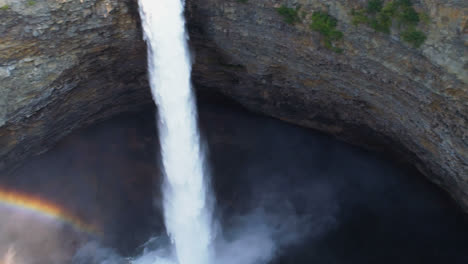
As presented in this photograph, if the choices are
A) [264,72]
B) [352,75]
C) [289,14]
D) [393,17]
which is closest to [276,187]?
[264,72]

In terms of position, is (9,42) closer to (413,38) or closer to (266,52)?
(266,52)

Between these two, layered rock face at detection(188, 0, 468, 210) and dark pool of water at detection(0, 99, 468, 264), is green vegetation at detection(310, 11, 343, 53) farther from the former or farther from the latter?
dark pool of water at detection(0, 99, 468, 264)

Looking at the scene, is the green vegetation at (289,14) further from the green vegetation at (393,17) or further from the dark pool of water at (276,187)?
the dark pool of water at (276,187)

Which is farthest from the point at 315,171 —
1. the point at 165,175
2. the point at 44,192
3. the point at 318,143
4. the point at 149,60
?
the point at 44,192

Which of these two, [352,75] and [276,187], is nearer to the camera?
[352,75]

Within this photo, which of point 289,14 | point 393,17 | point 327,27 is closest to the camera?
point 393,17

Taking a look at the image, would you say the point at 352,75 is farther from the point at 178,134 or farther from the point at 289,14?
the point at 178,134

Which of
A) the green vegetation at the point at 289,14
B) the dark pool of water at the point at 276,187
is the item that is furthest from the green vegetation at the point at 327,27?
the dark pool of water at the point at 276,187

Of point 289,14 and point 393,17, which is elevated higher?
point 393,17
